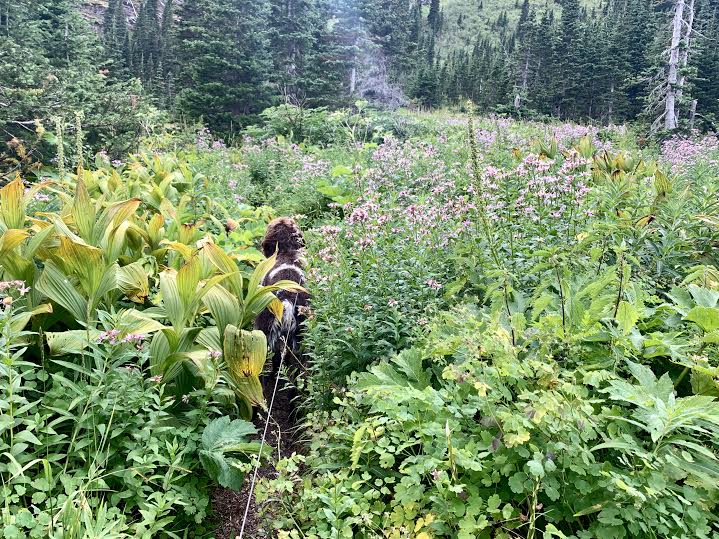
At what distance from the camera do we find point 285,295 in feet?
12.2

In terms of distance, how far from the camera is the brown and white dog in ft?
11.5

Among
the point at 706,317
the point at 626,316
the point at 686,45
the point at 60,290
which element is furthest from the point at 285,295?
the point at 686,45

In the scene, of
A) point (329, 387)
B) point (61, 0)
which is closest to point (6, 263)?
point (329, 387)

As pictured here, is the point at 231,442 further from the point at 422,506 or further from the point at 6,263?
the point at 6,263

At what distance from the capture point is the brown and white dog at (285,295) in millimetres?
3500

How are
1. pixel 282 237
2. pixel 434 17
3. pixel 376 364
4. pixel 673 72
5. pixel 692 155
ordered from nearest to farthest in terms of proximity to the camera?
pixel 376 364 < pixel 282 237 < pixel 692 155 < pixel 673 72 < pixel 434 17

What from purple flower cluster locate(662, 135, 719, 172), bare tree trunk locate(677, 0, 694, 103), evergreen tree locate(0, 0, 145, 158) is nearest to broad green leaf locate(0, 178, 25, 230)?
evergreen tree locate(0, 0, 145, 158)

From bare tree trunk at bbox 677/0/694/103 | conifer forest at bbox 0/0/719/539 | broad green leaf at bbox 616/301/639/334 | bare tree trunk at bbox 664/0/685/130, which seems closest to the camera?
conifer forest at bbox 0/0/719/539

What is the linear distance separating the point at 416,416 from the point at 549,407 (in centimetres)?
55

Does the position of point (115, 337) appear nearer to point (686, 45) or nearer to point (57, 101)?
point (57, 101)

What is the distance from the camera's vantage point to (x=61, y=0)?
19.5 meters

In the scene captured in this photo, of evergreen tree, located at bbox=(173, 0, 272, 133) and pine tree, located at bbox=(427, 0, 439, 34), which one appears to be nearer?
evergreen tree, located at bbox=(173, 0, 272, 133)

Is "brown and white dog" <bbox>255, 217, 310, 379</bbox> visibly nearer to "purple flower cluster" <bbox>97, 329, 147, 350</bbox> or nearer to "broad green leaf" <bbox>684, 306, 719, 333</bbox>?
"purple flower cluster" <bbox>97, 329, 147, 350</bbox>

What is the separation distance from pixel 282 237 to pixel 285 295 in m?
0.65
